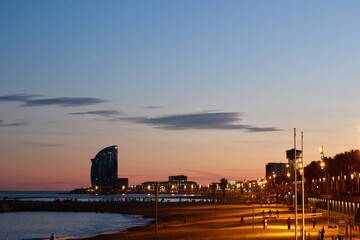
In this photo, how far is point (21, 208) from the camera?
189 meters

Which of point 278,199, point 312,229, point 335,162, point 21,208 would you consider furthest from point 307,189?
point 312,229

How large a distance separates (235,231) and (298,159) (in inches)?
1076

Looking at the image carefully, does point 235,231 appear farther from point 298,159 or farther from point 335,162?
point 335,162

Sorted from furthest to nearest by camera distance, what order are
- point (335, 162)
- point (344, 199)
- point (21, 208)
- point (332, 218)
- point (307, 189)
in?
point (21, 208) → point (307, 189) → point (335, 162) → point (344, 199) → point (332, 218)

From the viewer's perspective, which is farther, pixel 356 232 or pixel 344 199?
pixel 344 199

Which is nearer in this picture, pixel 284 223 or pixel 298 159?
pixel 298 159

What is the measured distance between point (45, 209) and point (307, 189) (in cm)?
7594

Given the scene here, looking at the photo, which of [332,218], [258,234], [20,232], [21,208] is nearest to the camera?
[258,234]

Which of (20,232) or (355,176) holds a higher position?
(355,176)

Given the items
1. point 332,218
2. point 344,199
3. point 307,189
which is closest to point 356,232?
point 332,218

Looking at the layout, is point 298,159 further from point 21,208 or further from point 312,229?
point 21,208

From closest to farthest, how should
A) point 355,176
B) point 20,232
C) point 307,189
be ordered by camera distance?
point 20,232 → point 355,176 → point 307,189

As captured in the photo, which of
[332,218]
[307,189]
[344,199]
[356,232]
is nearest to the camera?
[356,232]

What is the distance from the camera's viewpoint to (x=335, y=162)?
12438 centimetres
